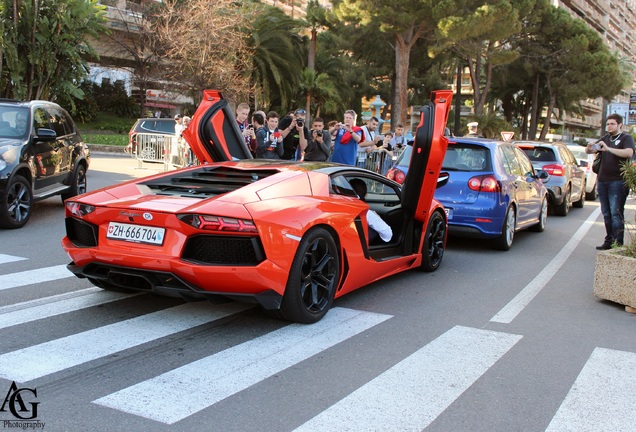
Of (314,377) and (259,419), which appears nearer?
(259,419)

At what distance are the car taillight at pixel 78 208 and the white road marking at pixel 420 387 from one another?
2.52 m

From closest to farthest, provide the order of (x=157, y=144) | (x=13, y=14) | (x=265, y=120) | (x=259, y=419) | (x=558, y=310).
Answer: (x=259, y=419) < (x=558, y=310) < (x=265, y=120) < (x=157, y=144) < (x=13, y=14)

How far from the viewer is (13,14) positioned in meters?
22.3

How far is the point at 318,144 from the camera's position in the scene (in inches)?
433

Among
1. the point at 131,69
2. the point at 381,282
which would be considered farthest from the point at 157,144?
the point at 131,69

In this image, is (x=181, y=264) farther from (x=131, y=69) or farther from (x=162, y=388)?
(x=131, y=69)

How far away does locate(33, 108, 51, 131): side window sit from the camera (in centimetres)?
1019

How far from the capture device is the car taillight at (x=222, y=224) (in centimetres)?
465

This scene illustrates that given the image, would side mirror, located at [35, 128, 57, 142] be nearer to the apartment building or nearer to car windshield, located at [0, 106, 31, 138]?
car windshield, located at [0, 106, 31, 138]

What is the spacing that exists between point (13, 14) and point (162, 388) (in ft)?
72.4

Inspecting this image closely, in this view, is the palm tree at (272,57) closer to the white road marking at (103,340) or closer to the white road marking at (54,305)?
the white road marking at (54,305)

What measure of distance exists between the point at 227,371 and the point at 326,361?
0.68 metres

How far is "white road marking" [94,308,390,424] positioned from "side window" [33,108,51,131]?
6755 millimetres

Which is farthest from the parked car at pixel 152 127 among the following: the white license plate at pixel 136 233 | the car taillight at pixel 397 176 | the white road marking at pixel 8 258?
the white license plate at pixel 136 233
